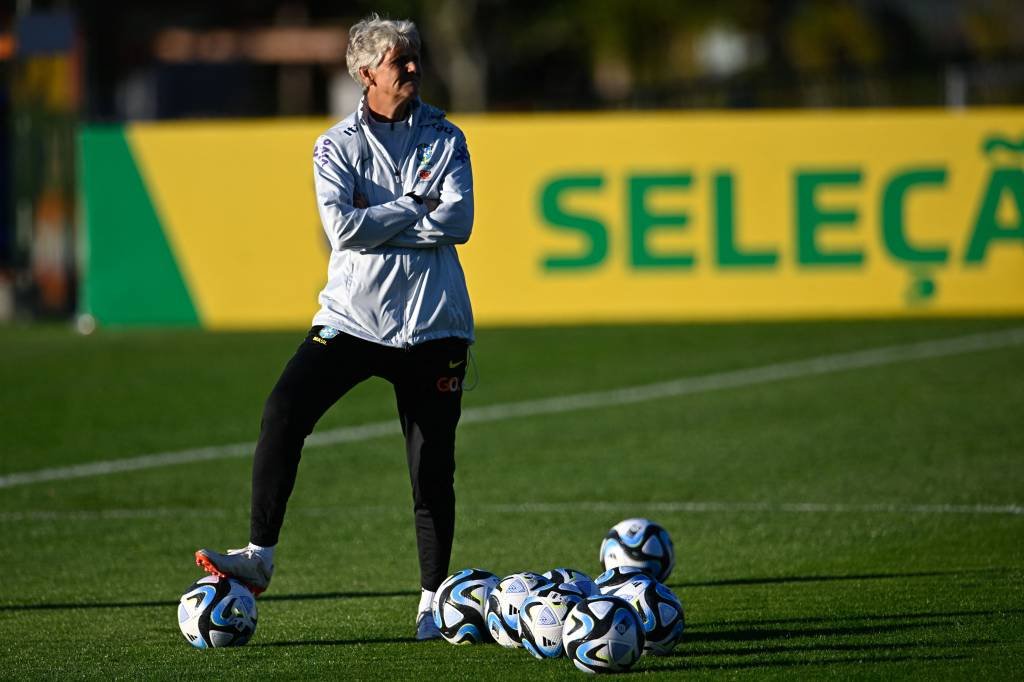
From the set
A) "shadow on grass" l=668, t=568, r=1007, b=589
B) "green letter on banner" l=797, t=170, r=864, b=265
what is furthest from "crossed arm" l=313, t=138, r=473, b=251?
"green letter on banner" l=797, t=170, r=864, b=265

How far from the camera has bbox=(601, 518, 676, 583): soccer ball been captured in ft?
22.2

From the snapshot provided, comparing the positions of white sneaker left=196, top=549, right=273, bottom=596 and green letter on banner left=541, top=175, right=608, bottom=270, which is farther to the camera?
green letter on banner left=541, top=175, right=608, bottom=270

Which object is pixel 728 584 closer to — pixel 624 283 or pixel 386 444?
pixel 386 444

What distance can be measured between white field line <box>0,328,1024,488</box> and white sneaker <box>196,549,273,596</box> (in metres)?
4.27

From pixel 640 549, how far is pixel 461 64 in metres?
39.5

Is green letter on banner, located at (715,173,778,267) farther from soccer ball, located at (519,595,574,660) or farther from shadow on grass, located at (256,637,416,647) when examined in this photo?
soccer ball, located at (519,595,574,660)

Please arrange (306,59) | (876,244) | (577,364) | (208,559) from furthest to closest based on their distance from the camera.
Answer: (306,59), (876,244), (577,364), (208,559)

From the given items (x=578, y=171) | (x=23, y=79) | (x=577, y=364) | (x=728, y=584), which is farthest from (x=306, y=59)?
(x=728, y=584)

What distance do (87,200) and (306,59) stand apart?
1097 inches

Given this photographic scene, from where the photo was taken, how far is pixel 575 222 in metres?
17.4

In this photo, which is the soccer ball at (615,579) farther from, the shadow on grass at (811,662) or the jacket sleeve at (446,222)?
the jacket sleeve at (446,222)

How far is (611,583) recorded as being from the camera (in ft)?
19.0

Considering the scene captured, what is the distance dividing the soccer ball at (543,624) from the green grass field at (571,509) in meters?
0.06

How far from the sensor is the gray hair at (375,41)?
5719 millimetres
